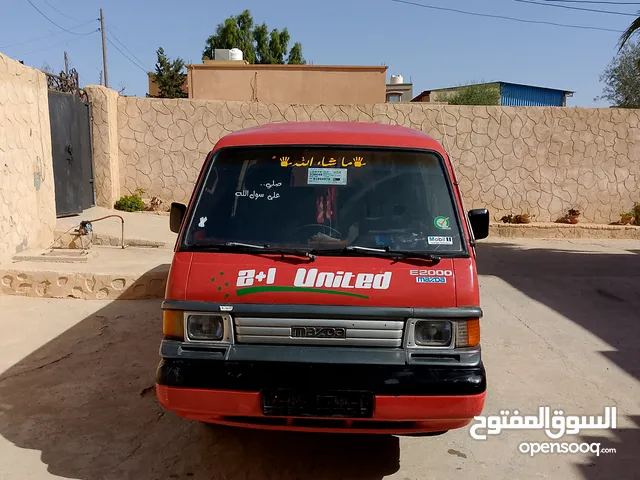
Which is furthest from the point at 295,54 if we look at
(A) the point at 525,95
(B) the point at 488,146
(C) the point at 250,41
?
(B) the point at 488,146

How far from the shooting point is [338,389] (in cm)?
275

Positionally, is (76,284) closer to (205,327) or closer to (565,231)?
(205,327)

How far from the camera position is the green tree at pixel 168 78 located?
3466 cm

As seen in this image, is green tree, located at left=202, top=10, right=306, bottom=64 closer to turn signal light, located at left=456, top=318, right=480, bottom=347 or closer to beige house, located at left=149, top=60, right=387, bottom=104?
beige house, located at left=149, top=60, right=387, bottom=104

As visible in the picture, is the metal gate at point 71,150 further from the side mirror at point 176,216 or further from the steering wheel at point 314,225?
the steering wheel at point 314,225

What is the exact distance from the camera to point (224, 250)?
3.09 meters

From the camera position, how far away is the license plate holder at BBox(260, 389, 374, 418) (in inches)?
109

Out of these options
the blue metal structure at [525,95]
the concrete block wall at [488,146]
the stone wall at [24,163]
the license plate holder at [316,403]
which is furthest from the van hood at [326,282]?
the blue metal structure at [525,95]

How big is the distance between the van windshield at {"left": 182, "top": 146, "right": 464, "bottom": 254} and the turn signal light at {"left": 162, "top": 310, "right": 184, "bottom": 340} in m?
0.44

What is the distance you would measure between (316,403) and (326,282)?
0.61m

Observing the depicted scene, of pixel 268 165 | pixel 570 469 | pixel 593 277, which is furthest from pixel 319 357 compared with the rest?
pixel 593 277

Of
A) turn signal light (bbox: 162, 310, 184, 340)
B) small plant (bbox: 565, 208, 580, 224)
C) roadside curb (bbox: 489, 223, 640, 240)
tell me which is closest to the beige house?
roadside curb (bbox: 489, 223, 640, 240)

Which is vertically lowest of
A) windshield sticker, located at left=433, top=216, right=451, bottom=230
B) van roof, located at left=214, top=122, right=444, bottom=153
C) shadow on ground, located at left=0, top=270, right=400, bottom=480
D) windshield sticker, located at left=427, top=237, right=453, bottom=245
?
shadow on ground, located at left=0, top=270, right=400, bottom=480

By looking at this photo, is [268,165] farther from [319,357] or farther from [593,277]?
[593,277]
